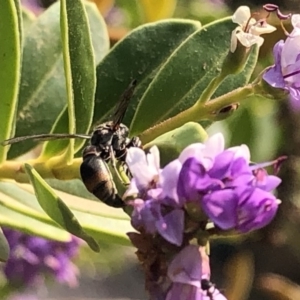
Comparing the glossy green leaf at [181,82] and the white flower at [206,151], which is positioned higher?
the white flower at [206,151]

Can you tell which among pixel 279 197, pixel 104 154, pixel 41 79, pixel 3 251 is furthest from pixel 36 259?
pixel 279 197

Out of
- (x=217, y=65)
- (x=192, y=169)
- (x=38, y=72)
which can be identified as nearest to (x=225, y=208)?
(x=192, y=169)

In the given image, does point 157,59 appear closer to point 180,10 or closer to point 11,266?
point 11,266

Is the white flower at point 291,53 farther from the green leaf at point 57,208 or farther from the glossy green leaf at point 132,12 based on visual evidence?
the glossy green leaf at point 132,12

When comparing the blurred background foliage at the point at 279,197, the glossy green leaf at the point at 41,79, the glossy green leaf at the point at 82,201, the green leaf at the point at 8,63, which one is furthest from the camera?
the blurred background foliage at the point at 279,197

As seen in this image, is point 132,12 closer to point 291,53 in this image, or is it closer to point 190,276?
point 291,53

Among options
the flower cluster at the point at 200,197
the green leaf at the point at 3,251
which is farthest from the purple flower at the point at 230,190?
the green leaf at the point at 3,251

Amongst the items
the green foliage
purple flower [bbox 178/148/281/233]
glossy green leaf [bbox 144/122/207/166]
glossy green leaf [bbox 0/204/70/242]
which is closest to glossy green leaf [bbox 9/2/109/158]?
the green foliage
